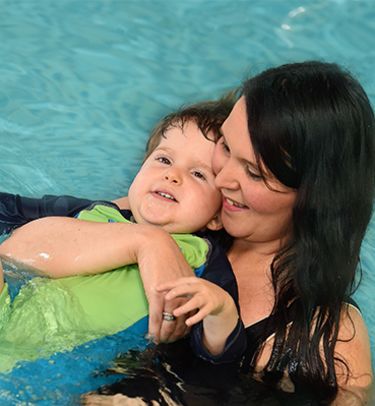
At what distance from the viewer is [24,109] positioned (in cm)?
477

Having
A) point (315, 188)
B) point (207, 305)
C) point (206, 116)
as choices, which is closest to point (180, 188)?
point (206, 116)

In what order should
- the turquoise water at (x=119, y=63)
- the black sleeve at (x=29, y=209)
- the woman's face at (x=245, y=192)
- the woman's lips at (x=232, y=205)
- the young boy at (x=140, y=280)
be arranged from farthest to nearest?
1. the turquoise water at (x=119, y=63)
2. the black sleeve at (x=29, y=209)
3. the woman's lips at (x=232, y=205)
4. the woman's face at (x=245, y=192)
5. the young boy at (x=140, y=280)

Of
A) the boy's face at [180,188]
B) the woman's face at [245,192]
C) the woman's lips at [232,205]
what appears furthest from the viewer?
the boy's face at [180,188]

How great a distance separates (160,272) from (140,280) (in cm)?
13

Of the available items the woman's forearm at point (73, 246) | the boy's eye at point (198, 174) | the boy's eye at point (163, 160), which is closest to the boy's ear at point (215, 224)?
the boy's eye at point (198, 174)

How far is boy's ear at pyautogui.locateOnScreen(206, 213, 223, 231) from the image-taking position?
3.18m

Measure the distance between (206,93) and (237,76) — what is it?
0.23 metres

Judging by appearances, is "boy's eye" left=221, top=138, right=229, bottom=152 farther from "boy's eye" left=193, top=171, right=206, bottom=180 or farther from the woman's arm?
the woman's arm

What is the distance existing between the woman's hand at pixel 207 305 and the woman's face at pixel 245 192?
1.17 feet

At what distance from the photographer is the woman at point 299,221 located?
9.01 ft

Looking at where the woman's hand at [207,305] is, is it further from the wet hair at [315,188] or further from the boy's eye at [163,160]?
the boy's eye at [163,160]

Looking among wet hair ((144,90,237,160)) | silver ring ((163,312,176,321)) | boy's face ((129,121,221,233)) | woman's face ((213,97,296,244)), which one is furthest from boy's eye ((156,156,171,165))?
silver ring ((163,312,176,321))

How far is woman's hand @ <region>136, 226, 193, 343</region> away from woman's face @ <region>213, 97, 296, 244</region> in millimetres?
218

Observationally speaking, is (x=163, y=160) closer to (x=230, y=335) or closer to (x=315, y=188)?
(x=315, y=188)
